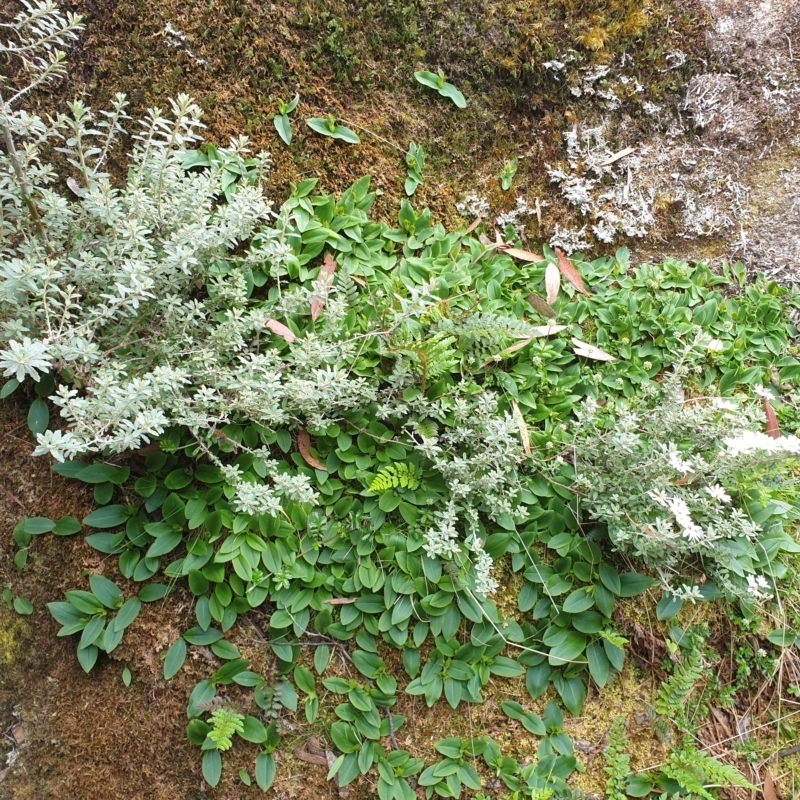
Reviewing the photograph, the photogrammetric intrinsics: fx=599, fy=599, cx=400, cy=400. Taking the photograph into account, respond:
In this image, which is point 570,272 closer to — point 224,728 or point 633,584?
point 633,584

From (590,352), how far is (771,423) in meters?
0.98

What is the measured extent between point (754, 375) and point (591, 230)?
3.84 feet

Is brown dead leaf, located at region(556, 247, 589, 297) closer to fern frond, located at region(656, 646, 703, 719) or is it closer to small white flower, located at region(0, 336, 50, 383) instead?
fern frond, located at region(656, 646, 703, 719)

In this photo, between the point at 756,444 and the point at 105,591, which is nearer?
the point at 756,444

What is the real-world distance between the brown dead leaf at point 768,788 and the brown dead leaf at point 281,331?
2.96 m

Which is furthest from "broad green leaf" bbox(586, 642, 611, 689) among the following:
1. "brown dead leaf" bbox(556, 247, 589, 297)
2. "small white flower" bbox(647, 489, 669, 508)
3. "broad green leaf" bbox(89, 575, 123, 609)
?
"broad green leaf" bbox(89, 575, 123, 609)

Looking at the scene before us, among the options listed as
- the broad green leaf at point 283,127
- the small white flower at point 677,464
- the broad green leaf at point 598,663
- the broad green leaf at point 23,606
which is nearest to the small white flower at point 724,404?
the small white flower at point 677,464

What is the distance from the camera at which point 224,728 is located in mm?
2430

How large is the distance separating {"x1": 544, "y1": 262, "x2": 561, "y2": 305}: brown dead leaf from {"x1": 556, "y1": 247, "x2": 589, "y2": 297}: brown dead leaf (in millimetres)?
39

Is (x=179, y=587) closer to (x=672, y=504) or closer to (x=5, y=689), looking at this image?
(x=5, y=689)

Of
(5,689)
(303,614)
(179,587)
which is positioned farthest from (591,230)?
(5,689)

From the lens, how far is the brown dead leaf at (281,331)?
2740 millimetres

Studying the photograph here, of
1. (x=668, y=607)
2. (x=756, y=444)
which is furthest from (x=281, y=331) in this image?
(x=668, y=607)

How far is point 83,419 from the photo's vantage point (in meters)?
2.15
